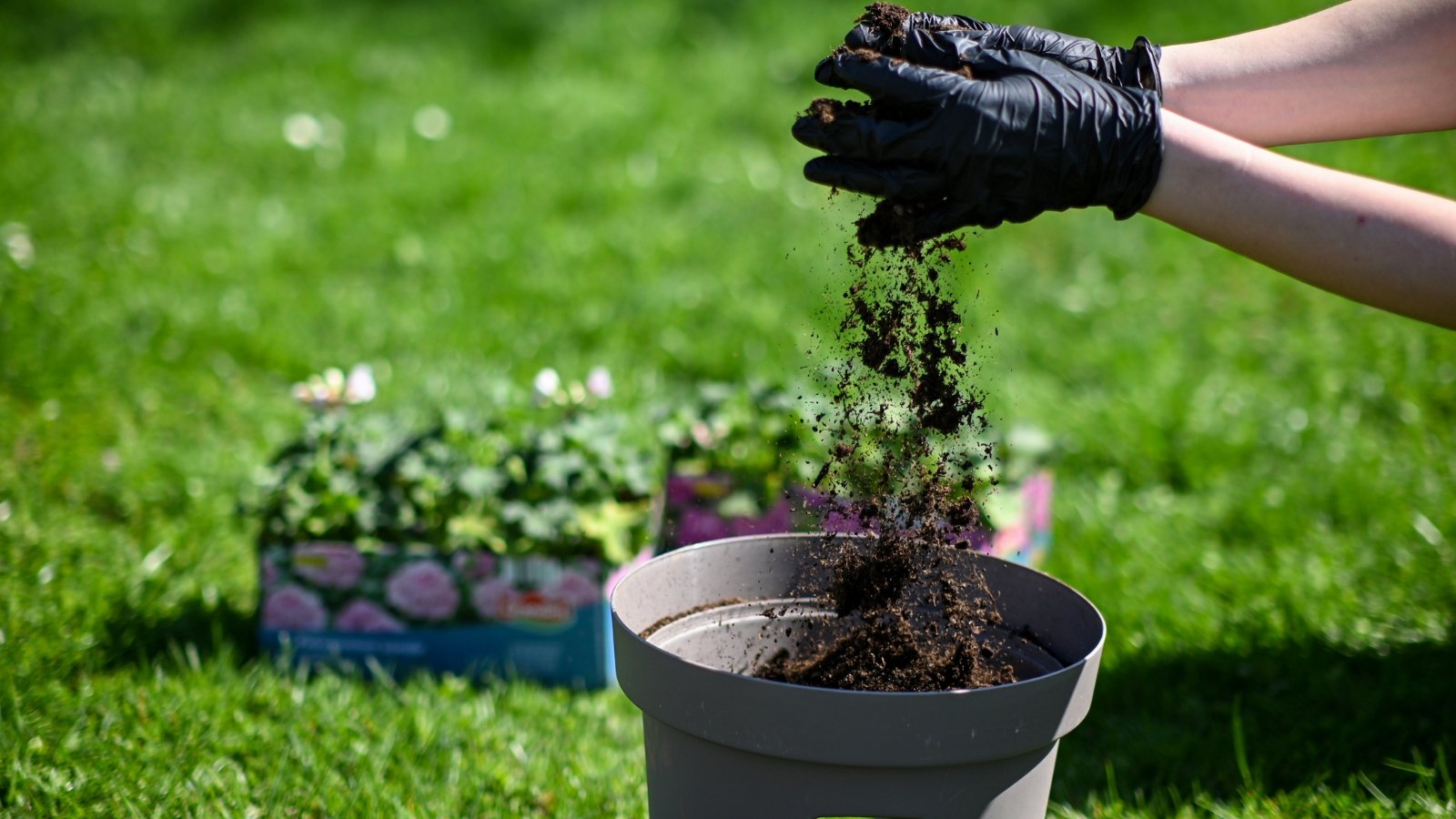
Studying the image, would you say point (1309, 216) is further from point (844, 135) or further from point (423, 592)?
point (423, 592)

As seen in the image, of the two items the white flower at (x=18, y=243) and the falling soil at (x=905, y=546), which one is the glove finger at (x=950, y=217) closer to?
the falling soil at (x=905, y=546)

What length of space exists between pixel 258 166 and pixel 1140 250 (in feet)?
11.7

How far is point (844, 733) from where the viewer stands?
134 centimetres

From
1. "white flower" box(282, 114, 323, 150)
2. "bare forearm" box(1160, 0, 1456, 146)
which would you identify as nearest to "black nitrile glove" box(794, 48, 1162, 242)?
"bare forearm" box(1160, 0, 1456, 146)

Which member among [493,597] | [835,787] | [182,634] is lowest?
[182,634]

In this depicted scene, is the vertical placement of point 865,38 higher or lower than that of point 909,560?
higher

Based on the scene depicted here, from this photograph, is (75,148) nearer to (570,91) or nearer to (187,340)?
(187,340)

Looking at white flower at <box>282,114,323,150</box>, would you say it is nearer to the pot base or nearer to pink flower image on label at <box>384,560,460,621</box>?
pink flower image on label at <box>384,560,460,621</box>

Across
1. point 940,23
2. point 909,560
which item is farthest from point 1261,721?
point 940,23

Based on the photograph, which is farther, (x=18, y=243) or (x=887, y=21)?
(x=18, y=243)

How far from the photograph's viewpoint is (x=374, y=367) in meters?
3.67

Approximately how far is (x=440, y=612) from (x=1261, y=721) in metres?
1.68

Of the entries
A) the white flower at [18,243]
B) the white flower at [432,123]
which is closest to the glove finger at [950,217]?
the white flower at [18,243]

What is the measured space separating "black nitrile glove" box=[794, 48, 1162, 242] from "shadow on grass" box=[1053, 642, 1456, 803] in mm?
1188
